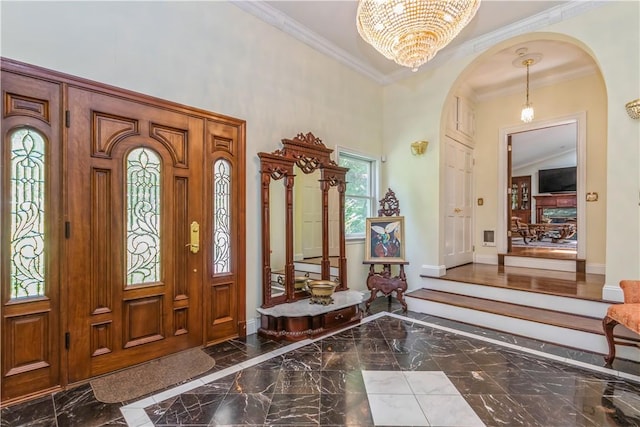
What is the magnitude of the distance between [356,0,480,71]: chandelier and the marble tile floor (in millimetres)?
2580

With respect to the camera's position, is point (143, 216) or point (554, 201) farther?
point (554, 201)

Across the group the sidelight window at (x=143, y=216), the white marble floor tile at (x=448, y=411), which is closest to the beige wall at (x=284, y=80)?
the sidelight window at (x=143, y=216)

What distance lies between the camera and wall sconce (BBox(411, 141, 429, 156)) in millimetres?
4641

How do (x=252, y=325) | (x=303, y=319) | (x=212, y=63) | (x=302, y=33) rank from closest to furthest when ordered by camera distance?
(x=212, y=63) < (x=303, y=319) < (x=252, y=325) < (x=302, y=33)

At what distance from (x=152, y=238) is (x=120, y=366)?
3.49 ft

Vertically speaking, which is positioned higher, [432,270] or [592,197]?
[592,197]

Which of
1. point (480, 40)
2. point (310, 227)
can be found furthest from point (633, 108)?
point (310, 227)

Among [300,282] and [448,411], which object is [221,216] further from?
[448,411]

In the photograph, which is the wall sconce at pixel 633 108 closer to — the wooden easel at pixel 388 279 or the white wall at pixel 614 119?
the white wall at pixel 614 119

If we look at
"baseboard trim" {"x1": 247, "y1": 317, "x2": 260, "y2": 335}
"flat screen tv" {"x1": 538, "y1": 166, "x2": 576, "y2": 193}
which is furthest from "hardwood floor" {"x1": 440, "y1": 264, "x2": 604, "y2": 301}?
"flat screen tv" {"x1": 538, "y1": 166, "x2": 576, "y2": 193}

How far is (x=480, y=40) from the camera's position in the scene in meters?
4.10

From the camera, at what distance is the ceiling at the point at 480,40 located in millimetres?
3464

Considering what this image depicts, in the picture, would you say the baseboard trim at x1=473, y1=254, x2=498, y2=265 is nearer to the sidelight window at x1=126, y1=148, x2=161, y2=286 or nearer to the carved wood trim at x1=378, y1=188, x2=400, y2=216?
the carved wood trim at x1=378, y1=188, x2=400, y2=216

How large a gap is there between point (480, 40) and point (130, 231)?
4692 mm
